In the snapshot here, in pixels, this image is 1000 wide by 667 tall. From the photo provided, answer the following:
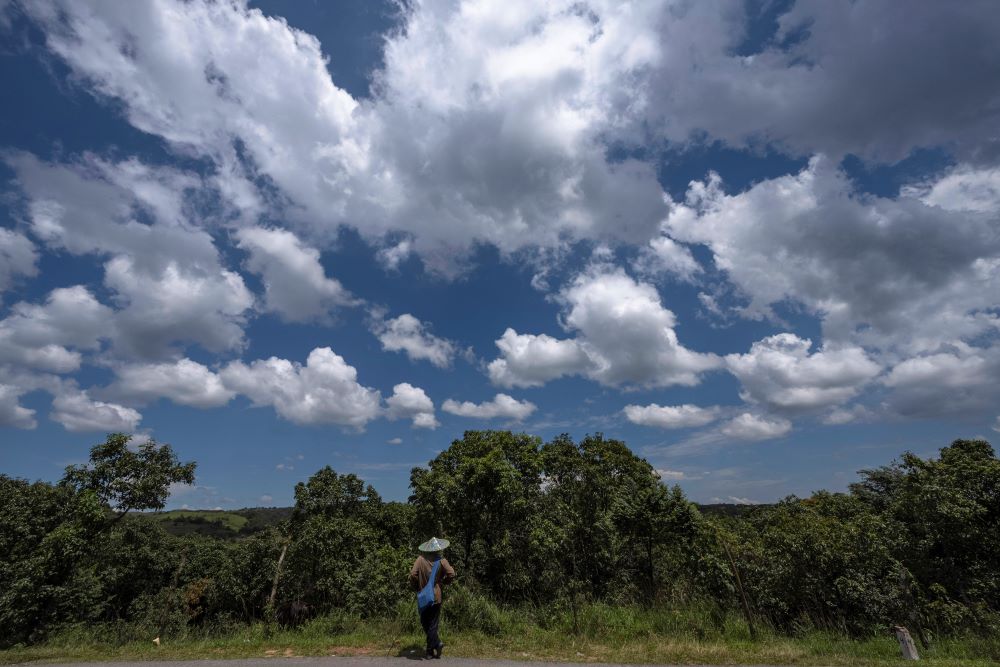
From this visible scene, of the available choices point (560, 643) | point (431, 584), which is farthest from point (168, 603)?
point (560, 643)

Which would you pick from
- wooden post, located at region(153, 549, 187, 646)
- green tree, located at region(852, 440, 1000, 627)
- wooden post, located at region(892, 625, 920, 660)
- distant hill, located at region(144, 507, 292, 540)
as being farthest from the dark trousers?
distant hill, located at region(144, 507, 292, 540)

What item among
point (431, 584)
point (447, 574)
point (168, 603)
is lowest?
point (168, 603)

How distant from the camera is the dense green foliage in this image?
37.0 ft

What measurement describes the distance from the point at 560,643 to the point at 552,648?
264 mm

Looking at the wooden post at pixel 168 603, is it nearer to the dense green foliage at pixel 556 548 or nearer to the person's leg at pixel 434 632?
the dense green foliage at pixel 556 548

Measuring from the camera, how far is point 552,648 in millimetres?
7465

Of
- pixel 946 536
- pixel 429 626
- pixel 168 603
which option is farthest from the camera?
pixel 168 603

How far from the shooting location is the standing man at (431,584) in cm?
690

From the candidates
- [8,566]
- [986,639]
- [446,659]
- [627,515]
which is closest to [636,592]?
[627,515]

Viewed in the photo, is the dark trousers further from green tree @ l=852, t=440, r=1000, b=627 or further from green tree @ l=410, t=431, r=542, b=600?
green tree @ l=852, t=440, r=1000, b=627

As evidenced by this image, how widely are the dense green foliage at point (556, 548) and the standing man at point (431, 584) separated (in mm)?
1927

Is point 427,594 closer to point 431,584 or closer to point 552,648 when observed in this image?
point 431,584

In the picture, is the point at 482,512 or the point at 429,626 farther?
the point at 482,512

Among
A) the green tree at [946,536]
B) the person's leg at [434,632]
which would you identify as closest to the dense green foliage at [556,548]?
the green tree at [946,536]
